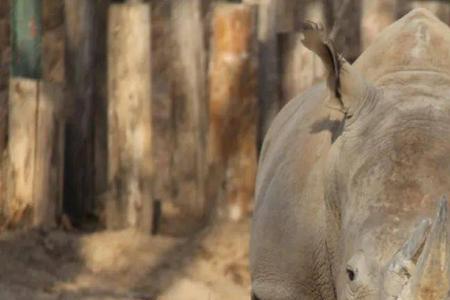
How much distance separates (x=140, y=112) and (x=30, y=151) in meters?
0.61

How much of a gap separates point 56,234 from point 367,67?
367cm

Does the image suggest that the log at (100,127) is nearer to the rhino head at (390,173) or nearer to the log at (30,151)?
the log at (30,151)

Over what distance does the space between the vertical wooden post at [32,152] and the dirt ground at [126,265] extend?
0.42 ft

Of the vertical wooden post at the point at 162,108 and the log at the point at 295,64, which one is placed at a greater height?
the log at the point at 295,64

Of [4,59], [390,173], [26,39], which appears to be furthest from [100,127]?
[390,173]

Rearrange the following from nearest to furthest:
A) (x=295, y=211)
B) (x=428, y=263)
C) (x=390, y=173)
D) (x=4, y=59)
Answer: (x=428, y=263) → (x=390, y=173) → (x=295, y=211) → (x=4, y=59)

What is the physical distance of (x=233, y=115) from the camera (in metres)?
9.12

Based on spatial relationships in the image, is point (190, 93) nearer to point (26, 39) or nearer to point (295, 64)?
point (295, 64)

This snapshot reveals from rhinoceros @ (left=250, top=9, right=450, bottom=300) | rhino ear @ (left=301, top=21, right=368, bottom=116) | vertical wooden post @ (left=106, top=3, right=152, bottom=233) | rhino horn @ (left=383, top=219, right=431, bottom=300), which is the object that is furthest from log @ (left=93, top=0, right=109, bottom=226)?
rhino horn @ (left=383, top=219, right=431, bottom=300)

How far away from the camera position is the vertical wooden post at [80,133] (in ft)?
30.7

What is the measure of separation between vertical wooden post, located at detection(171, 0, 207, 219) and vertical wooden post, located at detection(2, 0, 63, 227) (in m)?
0.65

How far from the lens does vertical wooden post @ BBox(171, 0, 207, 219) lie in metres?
9.23

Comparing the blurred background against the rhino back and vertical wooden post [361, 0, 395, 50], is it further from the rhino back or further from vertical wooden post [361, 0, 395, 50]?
the rhino back

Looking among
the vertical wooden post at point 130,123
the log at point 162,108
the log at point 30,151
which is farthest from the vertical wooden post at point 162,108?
the log at point 30,151
